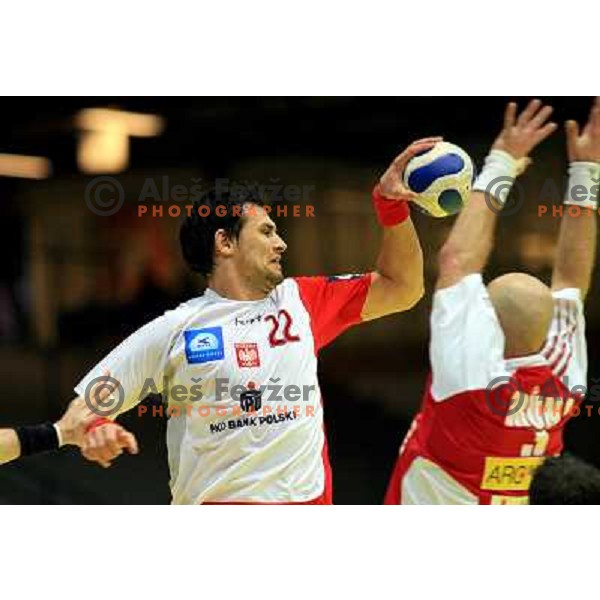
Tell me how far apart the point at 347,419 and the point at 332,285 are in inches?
27.8

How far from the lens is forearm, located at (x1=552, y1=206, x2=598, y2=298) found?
639 centimetres

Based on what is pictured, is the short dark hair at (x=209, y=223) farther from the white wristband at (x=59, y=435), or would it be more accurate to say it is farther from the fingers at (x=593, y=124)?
the fingers at (x=593, y=124)

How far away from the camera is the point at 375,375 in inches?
255

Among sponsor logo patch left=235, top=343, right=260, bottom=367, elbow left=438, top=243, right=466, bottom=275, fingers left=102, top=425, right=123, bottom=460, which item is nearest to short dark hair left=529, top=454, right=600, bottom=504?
elbow left=438, top=243, right=466, bottom=275

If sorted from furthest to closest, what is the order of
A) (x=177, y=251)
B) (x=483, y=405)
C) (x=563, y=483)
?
1. (x=177, y=251)
2. (x=483, y=405)
3. (x=563, y=483)

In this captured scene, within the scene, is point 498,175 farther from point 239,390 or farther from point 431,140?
point 239,390

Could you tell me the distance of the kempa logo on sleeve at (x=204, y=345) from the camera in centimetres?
616

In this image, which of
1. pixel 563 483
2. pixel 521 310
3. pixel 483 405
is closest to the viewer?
pixel 563 483

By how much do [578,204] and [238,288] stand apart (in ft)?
5.96

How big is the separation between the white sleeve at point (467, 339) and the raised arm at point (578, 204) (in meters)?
0.54

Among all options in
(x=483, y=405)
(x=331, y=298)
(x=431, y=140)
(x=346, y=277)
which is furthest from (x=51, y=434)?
(x=431, y=140)

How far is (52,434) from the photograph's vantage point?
6293mm

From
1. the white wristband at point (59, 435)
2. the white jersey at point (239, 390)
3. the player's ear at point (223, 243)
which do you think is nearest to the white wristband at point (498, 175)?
the white jersey at point (239, 390)
